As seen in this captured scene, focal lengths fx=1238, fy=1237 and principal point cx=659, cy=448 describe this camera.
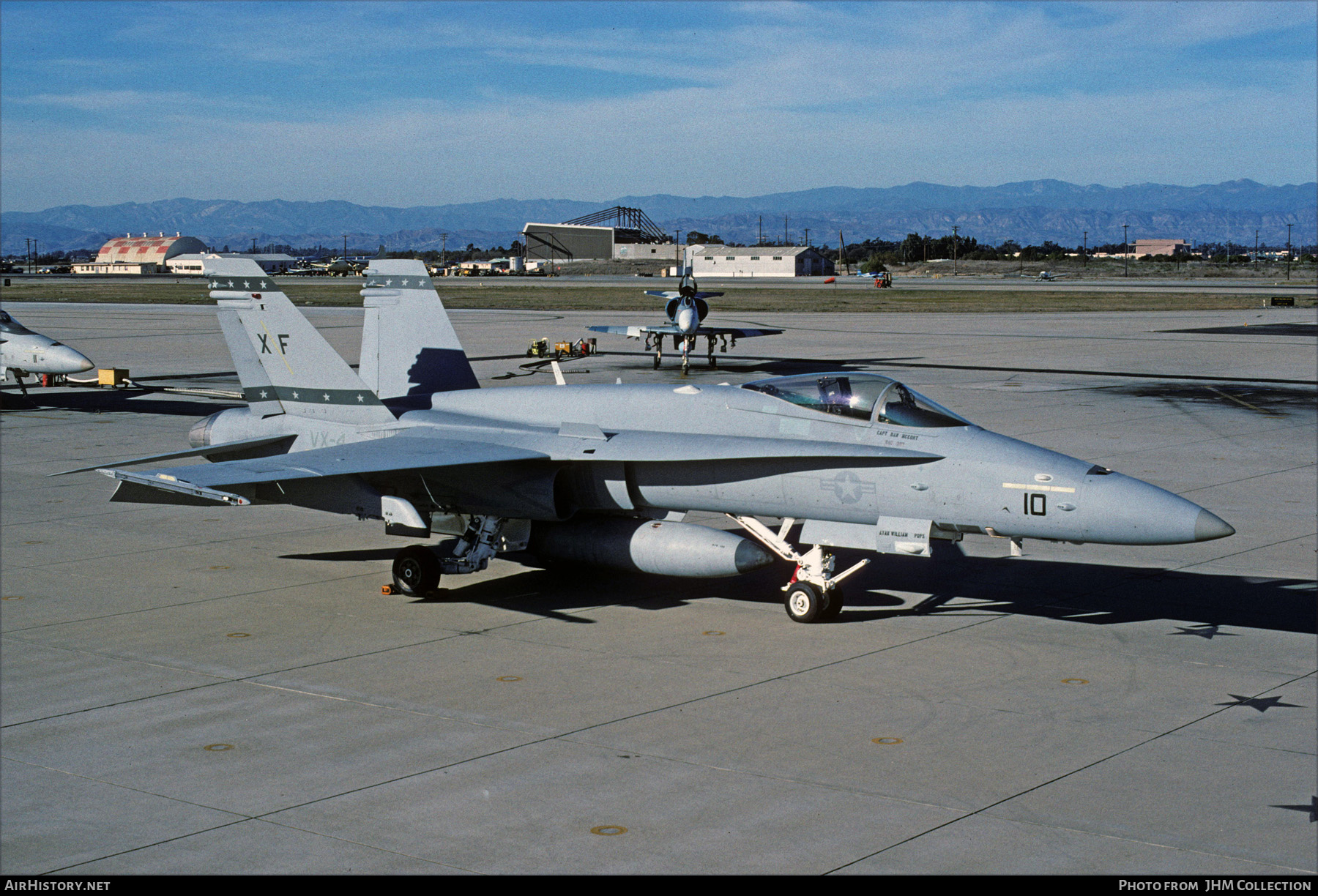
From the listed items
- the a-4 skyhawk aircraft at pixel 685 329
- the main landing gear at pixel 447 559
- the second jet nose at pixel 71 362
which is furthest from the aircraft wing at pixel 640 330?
the main landing gear at pixel 447 559

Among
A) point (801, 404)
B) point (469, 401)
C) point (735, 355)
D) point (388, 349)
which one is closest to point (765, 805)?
point (801, 404)

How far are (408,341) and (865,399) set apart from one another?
21.7 feet

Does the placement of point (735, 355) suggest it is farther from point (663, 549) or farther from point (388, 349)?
point (663, 549)

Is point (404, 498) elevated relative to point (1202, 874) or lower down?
elevated

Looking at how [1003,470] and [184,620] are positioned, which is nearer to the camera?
[1003,470]

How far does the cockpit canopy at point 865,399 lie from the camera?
39.6 feet

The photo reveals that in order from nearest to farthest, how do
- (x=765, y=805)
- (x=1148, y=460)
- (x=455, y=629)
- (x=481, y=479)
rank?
(x=765, y=805), (x=455, y=629), (x=481, y=479), (x=1148, y=460)

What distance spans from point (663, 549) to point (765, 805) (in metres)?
5.18

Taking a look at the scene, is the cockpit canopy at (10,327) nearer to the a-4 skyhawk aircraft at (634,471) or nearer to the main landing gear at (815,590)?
the a-4 skyhawk aircraft at (634,471)

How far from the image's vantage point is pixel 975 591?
1365 cm

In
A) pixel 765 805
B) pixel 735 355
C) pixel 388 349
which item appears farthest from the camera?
pixel 735 355

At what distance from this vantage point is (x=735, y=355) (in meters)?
47.3

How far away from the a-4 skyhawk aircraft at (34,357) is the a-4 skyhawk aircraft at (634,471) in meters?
16.0

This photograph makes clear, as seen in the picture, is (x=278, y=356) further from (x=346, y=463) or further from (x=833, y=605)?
(x=833, y=605)
